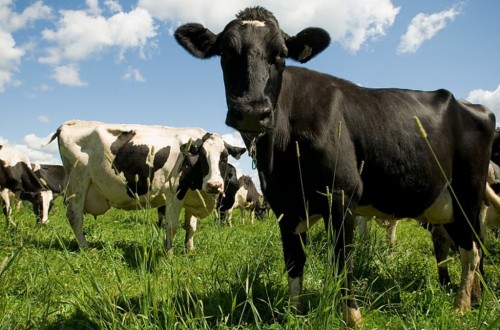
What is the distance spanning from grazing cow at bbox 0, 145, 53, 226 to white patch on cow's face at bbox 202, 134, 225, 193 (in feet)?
28.7

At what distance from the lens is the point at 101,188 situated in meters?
8.43

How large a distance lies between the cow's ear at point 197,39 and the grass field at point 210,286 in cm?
164

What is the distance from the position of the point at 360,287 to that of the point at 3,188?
13.3 m

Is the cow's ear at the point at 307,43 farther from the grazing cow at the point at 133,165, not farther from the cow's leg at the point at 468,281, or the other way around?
the grazing cow at the point at 133,165

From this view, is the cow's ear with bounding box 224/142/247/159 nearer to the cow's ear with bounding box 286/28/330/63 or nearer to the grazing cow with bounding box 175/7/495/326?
the grazing cow with bounding box 175/7/495/326

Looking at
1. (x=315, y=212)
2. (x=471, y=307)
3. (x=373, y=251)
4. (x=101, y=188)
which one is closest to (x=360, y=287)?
(x=373, y=251)

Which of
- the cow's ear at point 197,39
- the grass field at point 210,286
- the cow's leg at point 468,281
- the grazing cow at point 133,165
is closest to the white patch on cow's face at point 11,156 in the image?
the grazing cow at point 133,165

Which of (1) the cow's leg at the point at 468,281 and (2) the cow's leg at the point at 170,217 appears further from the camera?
(2) the cow's leg at the point at 170,217

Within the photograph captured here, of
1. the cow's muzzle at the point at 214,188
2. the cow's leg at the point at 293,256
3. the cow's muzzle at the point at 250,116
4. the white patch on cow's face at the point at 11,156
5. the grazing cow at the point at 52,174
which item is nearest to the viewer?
the cow's muzzle at the point at 250,116

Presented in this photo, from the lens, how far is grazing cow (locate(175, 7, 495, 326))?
139 inches

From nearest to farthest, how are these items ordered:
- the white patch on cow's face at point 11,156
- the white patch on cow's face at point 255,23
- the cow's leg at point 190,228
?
the white patch on cow's face at point 255,23 < the cow's leg at point 190,228 < the white patch on cow's face at point 11,156

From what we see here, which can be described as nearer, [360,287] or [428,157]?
[428,157]

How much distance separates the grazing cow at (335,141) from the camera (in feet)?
11.6

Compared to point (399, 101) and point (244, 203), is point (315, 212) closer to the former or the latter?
point (399, 101)
